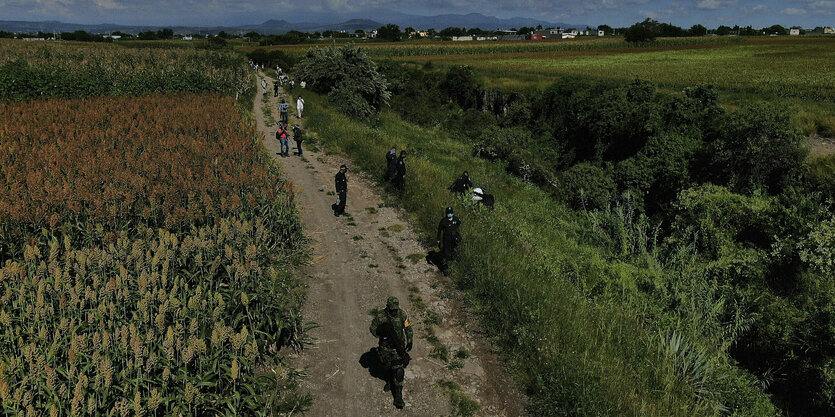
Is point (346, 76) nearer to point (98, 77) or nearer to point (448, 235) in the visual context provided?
point (98, 77)

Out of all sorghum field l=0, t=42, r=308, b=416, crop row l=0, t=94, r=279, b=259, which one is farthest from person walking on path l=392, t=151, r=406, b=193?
crop row l=0, t=94, r=279, b=259

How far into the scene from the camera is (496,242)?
45.5 ft

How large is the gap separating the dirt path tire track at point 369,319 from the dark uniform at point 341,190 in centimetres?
34

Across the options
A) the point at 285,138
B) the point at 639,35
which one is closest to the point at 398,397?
the point at 285,138

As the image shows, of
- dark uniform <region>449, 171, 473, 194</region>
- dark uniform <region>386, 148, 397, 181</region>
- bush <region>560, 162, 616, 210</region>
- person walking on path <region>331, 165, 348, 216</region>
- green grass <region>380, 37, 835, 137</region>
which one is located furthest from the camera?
green grass <region>380, 37, 835, 137</region>

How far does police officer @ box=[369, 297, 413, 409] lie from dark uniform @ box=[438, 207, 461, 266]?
14.9 ft

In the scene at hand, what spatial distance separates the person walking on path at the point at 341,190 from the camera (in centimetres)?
1647

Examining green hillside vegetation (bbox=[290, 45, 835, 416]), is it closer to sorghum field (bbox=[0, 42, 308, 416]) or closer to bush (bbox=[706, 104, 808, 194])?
bush (bbox=[706, 104, 808, 194])

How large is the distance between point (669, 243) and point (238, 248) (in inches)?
573

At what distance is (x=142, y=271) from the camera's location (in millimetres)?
8391

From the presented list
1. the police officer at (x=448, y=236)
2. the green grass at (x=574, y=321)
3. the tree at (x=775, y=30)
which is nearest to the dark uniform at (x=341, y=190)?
the green grass at (x=574, y=321)

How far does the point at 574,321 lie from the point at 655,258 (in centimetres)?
742

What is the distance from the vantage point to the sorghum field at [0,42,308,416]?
668 cm

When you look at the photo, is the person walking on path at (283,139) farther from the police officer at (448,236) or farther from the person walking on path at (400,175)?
the police officer at (448,236)
